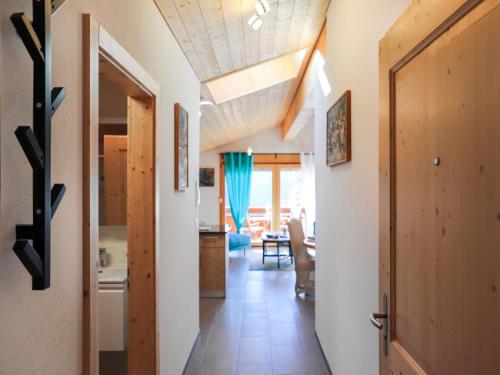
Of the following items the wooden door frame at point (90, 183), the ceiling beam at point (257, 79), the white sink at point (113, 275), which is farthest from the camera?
the ceiling beam at point (257, 79)

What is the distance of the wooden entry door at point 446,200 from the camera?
69 centimetres

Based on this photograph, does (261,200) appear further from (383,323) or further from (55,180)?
(55,180)

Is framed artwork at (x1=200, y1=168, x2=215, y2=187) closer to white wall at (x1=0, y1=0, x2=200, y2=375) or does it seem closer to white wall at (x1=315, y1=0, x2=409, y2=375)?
white wall at (x1=315, y1=0, x2=409, y2=375)

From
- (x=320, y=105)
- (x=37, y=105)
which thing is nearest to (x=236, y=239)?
(x=320, y=105)

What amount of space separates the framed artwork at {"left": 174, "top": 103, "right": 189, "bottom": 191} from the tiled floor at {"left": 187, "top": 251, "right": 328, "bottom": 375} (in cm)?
155

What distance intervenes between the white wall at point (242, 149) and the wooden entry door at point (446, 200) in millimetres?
7603

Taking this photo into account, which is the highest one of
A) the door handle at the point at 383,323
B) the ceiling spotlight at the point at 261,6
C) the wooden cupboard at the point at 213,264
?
the ceiling spotlight at the point at 261,6

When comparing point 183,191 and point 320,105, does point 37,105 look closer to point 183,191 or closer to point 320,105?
point 183,191

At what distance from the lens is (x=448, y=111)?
834 millimetres

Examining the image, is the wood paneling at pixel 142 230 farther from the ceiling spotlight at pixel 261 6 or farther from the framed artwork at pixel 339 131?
the framed artwork at pixel 339 131

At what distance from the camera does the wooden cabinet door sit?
2.76 m

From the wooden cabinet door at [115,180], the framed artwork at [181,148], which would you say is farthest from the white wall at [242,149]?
the wooden cabinet door at [115,180]

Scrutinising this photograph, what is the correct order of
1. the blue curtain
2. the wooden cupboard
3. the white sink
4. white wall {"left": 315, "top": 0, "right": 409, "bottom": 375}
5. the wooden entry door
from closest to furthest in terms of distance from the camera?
the wooden entry door, white wall {"left": 315, "top": 0, "right": 409, "bottom": 375}, the white sink, the wooden cupboard, the blue curtain

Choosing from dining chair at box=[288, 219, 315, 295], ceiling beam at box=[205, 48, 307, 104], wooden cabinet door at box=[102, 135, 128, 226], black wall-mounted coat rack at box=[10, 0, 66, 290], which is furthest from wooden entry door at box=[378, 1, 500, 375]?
dining chair at box=[288, 219, 315, 295]
